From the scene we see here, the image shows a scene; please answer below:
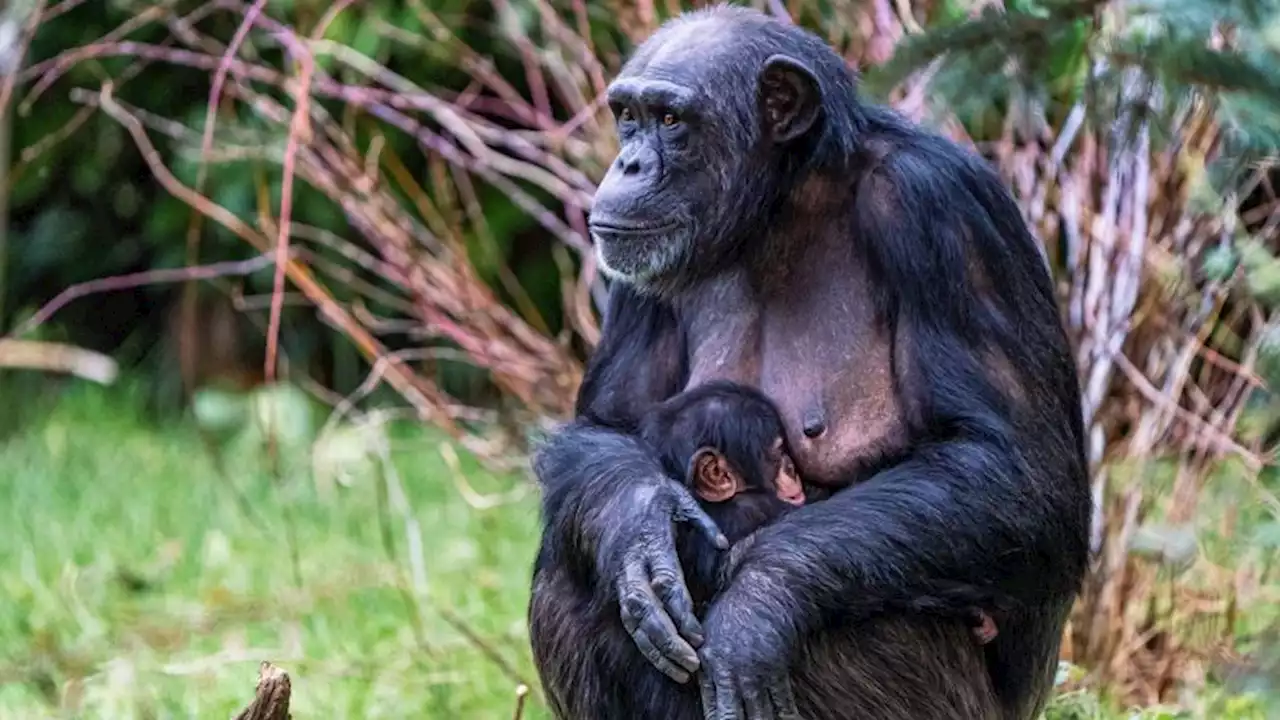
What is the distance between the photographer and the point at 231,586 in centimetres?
631

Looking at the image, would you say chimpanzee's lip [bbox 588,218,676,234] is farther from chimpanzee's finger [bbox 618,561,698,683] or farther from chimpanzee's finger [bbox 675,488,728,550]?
chimpanzee's finger [bbox 618,561,698,683]

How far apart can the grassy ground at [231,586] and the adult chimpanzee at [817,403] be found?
1.08 m

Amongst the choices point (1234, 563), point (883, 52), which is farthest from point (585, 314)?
point (1234, 563)

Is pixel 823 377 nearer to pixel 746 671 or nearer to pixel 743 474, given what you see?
pixel 743 474

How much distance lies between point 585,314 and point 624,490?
3.04m

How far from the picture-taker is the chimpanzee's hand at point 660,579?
3.48 metres

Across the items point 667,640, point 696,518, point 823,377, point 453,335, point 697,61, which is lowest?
point 453,335

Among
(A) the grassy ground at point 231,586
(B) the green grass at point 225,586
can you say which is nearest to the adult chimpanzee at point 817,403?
(A) the grassy ground at point 231,586

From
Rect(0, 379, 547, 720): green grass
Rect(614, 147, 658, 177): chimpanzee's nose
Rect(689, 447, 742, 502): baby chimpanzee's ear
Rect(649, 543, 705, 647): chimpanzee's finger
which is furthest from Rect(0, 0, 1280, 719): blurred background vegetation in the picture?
Rect(649, 543, 705, 647): chimpanzee's finger

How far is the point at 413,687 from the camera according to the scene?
5316 millimetres

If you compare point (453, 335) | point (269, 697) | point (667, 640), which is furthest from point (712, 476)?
point (453, 335)

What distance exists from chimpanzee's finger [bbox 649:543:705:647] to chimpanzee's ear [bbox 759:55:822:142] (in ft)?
3.11

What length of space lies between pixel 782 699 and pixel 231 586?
325 centimetres

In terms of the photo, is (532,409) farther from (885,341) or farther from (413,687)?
(885,341)
